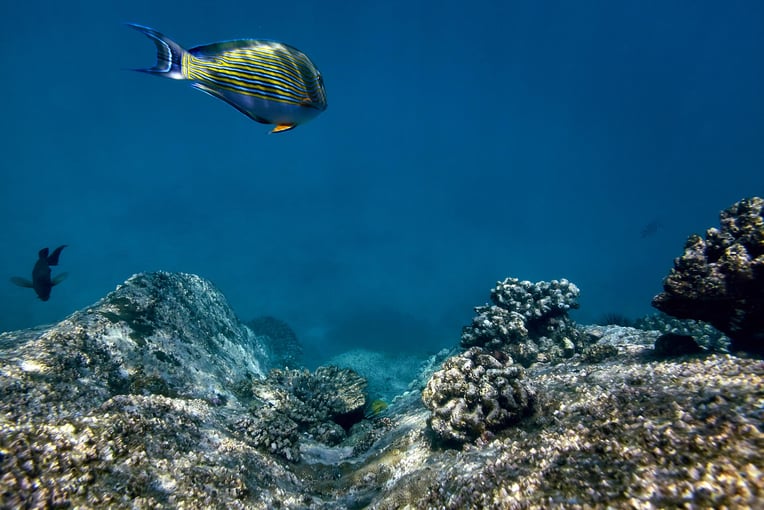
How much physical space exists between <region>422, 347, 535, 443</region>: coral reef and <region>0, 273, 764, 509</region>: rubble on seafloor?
1.7 inches

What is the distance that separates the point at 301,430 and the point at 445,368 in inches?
141

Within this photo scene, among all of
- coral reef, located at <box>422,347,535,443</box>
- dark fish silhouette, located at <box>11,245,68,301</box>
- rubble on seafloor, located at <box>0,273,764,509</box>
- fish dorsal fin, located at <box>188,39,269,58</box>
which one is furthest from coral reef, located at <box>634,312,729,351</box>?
dark fish silhouette, located at <box>11,245,68,301</box>

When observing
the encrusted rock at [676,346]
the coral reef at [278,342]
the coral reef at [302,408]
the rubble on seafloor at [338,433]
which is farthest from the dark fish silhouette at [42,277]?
the encrusted rock at [676,346]

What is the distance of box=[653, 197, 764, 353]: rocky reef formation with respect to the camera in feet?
15.3

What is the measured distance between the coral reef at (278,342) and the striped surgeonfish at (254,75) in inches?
636

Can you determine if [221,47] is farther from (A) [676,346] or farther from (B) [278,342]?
(B) [278,342]

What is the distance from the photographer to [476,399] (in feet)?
16.2

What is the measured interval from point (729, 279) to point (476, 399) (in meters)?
3.69

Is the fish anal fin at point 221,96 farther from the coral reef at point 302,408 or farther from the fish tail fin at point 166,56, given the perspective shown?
the coral reef at point 302,408

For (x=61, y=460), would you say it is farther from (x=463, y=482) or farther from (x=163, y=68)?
(x=463, y=482)

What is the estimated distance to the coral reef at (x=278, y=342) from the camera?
18.4m

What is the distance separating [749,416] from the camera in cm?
263

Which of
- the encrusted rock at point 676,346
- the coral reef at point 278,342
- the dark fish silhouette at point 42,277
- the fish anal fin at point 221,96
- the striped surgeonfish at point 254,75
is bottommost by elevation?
the encrusted rock at point 676,346

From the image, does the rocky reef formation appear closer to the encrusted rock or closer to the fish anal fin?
the encrusted rock
